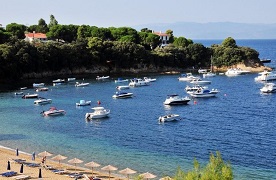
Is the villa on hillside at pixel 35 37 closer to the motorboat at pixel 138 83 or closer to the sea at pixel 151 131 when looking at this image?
the motorboat at pixel 138 83

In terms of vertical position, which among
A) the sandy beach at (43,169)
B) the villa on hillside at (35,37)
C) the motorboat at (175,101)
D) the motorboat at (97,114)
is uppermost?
the villa on hillside at (35,37)

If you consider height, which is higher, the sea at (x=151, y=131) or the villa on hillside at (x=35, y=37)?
the villa on hillside at (x=35, y=37)

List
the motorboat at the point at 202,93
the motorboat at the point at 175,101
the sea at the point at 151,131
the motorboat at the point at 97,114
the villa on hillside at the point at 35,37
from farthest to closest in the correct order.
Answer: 1. the villa on hillside at the point at 35,37
2. the motorboat at the point at 202,93
3. the motorboat at the point at 175,101
4. the motorboat at the point at 97,114
5. the sea at the point at 151,131

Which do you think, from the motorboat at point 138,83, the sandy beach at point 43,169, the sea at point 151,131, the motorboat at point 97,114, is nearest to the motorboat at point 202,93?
the sea at point 151,131

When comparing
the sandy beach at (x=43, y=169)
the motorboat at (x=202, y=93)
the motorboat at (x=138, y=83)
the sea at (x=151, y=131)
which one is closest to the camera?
the sandy beach at (x=43, y=169)

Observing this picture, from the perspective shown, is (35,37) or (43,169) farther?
(35,37)

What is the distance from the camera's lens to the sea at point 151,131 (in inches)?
1813

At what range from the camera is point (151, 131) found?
60719mm

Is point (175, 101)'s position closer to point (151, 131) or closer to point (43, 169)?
point (151, 131)

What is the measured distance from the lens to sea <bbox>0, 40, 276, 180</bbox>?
46.1 meters

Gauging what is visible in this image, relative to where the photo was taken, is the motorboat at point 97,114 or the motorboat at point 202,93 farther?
the motorboat at point 202,93

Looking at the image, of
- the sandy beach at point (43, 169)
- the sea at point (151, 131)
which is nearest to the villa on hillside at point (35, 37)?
the sea at point (151, 131)

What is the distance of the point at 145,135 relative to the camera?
57.9m

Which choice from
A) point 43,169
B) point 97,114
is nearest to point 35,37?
point 97,114
